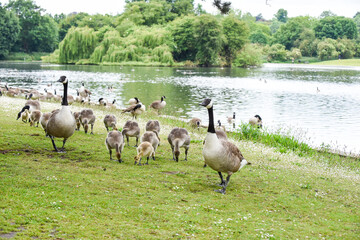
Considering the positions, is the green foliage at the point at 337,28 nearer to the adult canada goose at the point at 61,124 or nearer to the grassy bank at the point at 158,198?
the grassy bank at the point at 158,198

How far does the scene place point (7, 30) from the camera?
399 feet

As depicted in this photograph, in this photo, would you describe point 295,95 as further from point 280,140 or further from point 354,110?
point 280,140

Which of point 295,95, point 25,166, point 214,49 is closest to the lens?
point 25,166

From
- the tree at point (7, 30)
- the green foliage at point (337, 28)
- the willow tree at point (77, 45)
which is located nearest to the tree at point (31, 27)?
the tree at point (7, 30)

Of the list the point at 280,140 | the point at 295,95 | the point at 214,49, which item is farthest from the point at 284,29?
the point at 280,140

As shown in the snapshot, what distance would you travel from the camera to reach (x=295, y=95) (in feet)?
146

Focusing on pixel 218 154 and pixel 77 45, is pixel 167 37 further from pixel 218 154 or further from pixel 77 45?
pixel 218 154

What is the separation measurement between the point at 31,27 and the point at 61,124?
14315 centimetres

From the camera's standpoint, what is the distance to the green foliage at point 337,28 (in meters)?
142

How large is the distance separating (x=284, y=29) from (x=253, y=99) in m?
127

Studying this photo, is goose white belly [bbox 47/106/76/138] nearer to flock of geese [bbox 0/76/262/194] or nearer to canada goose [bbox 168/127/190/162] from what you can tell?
flock of geese [bbox 0/76/262/194]

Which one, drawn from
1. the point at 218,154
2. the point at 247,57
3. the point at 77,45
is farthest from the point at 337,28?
the point at 218,154

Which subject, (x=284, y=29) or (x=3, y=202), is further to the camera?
(x=284, y=29)

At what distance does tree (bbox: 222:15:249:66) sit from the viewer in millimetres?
104375
